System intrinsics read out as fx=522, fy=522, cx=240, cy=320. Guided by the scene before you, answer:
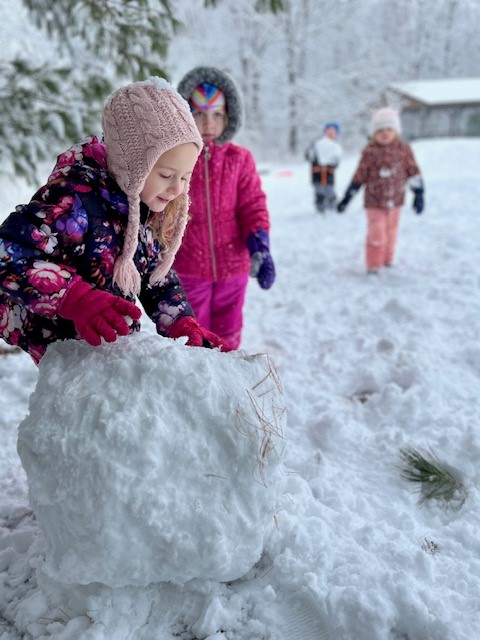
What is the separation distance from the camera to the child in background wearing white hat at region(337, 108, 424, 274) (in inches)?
208

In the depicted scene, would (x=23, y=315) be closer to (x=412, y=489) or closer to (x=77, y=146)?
(x=77, y=146)

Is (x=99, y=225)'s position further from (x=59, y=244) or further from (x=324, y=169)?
(x=324, y=169)

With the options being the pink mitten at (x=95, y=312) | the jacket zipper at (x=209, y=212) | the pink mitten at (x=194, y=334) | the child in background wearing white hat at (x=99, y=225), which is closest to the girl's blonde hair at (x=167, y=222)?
the child in background wearing white hat at (x=99, y=225)

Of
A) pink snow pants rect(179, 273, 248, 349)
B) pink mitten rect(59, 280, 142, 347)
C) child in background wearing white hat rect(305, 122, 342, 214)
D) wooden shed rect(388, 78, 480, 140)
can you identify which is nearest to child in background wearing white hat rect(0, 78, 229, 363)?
pink mitten rect(59, 280, 142, 347)

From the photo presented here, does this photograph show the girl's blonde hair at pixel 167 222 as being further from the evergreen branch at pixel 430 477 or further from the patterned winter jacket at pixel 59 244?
the evergreen branch at pixel 430 477

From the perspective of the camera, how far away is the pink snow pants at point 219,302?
3.03m

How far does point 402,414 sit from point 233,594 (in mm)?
1510

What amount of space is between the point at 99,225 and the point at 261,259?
4.32ft

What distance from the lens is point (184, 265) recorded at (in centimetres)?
300

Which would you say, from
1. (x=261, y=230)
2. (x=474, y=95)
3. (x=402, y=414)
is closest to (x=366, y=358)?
(x=402, y=414)

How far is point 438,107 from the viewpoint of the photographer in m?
26.0

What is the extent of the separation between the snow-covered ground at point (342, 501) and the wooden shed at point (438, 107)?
2305 cm

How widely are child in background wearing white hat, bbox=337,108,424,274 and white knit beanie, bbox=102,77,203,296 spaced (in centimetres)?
397

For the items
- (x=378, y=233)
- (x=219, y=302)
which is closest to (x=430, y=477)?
(x=219, y=302)
